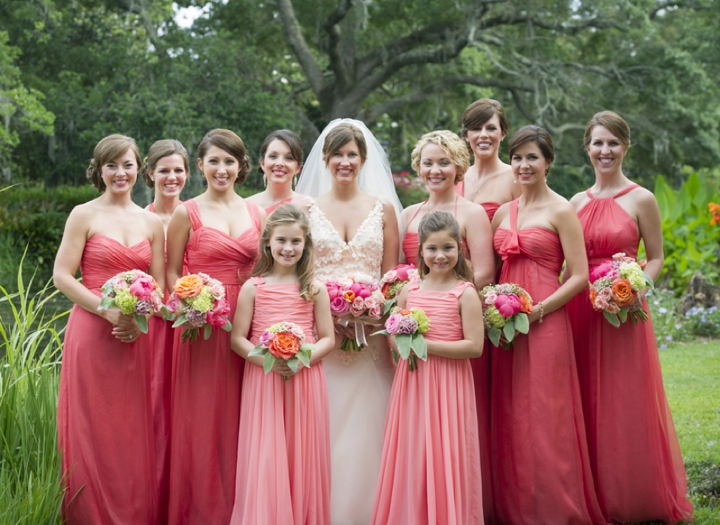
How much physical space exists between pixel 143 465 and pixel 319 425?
116cm

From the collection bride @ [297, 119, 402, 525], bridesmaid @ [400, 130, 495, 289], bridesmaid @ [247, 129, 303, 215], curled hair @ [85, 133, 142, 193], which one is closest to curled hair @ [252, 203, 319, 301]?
bride @ [297, 119, 402, 525]

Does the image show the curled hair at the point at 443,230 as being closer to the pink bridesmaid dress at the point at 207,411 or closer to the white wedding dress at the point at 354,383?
the white wedding dress at the point at 354,383

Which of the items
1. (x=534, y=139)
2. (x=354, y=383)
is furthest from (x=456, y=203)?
(x=354, y=383)

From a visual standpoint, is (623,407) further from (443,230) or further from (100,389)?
(100,389)

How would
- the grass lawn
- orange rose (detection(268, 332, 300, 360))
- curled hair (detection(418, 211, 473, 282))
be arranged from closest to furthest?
1. orange rose (detection(268, 332, 300, 360))
2. curled hair (detection(418, 211, 473, 282))
3. the grass lawn

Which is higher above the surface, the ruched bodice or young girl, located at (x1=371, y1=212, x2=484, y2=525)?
the ruched bodice

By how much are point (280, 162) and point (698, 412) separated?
215 inches

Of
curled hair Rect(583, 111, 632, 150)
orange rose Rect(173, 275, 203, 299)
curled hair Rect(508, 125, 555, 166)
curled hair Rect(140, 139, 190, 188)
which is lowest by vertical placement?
orange rose Rect(173, 275, 203, 299)

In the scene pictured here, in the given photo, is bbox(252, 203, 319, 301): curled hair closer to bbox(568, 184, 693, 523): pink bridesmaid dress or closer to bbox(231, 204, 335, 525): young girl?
bbox(231, 204, 335, 525): young girl

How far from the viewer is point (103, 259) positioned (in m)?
4.86

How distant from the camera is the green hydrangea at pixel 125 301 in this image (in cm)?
453

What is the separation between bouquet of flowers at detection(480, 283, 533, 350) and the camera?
4.88 metres

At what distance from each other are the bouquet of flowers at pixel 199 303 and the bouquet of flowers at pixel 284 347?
0.36 metres

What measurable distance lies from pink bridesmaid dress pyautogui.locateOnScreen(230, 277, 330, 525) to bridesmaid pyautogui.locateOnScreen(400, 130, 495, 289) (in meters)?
1.05
